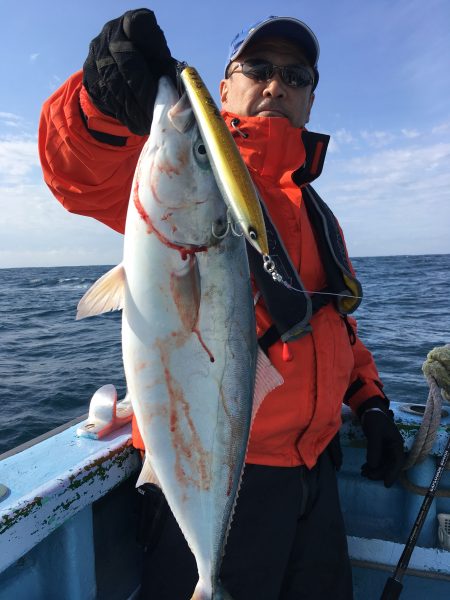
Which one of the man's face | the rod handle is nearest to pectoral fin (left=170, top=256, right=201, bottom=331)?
the man's face

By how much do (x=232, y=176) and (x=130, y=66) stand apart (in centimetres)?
70

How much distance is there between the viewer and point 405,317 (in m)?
16.4

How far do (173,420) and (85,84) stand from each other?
4.33 ft

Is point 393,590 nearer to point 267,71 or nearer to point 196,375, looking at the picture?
point 196,375

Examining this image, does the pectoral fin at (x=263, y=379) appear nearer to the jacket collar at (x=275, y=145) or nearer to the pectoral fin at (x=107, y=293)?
the pectoral fin at (x=107, y=293)

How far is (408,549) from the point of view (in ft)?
8.75

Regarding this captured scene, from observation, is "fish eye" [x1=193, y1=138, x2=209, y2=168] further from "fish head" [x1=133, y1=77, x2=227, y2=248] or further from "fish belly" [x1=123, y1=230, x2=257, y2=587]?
"fish belly" [x1=123, y1=230, x2=257, y2=587]

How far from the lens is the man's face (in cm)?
247

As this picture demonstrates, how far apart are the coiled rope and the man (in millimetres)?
296

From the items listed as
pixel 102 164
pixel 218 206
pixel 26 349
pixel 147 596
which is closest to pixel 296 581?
pixel 147 596

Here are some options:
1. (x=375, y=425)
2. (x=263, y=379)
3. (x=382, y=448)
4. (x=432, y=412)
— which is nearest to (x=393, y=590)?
(x=382, y=448)

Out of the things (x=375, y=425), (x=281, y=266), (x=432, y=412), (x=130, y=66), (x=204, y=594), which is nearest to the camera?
(x=130, y=66)

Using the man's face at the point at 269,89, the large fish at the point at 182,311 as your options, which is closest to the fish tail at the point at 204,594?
the large fish at the point at 182,311

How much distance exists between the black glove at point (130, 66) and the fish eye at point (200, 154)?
0.77 feet
